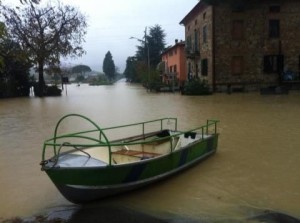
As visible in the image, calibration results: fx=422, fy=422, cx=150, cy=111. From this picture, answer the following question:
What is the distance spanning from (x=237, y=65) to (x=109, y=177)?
2795 cm

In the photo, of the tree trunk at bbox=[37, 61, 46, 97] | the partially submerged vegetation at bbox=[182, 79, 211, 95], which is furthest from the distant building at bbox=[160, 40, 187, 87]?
the tree trunk at bbox=[37, 61, 46, 97]

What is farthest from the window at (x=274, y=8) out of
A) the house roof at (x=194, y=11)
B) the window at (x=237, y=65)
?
the house roof at (x=194, y=11)

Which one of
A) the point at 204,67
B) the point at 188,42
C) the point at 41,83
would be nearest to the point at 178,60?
the point at 188,42

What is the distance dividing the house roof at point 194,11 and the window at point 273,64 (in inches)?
260

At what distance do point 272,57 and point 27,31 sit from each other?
20.1 m

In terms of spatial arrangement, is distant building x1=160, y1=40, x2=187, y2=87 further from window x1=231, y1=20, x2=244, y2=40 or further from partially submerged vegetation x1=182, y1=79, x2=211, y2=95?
window x1=231, y1=20, x2=244, y2=40

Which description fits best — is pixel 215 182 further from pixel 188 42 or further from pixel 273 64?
pixel 188 42

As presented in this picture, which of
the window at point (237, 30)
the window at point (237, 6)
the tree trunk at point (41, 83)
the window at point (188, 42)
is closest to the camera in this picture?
the window at point (237, 6)

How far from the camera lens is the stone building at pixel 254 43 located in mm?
32875

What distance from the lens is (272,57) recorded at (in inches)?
1309

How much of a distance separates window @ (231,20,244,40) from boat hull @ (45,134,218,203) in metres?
26.0

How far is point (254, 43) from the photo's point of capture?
3306cm

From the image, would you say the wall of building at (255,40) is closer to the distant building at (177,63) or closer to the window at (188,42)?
the window at (188,42)

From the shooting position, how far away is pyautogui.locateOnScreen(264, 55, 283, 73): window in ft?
109
